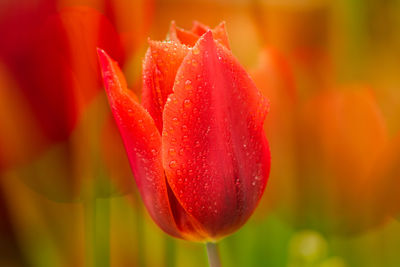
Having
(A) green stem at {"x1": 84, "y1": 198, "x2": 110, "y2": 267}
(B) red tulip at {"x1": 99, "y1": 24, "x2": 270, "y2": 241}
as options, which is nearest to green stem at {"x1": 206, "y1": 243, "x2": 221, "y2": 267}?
(B) red tulip at {"x1": 99, "y1": 24, "x2": 270, "y2": 241}

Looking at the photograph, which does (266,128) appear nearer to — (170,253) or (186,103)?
(170,253)

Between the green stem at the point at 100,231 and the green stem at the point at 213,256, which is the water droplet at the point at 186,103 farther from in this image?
the green stem at the point at 100,231

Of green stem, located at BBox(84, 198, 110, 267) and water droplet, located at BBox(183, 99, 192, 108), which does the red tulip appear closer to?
water droplet, located at BBox(183, 99, 192, 108)

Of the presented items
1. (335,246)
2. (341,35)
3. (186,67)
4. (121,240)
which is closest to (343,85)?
(341,35)

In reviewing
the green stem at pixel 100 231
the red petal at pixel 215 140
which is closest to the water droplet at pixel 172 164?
the red petal at pixel 215 140

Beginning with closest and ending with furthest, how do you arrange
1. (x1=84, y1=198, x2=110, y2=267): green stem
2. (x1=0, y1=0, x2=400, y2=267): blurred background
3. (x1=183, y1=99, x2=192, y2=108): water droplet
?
(x1=183, y1=99, x2=192, y2=108): water droplet < (x1=84, y1=198, x2=110, y2=267): green stem < (x1=0, y1=0, x2=400, y2=267): blurred background

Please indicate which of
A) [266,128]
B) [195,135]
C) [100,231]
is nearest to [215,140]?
[195,135]
